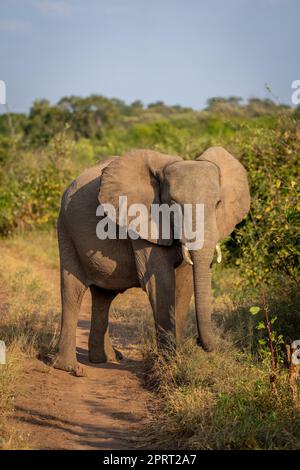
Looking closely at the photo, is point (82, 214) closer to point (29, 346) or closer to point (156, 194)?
point (156, 194)

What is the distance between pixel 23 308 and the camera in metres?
9.91

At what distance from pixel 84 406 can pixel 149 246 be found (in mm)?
1587

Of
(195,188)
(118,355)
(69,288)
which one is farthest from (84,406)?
(195,188)

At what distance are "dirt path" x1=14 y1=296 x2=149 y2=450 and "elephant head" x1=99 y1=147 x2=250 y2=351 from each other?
→ 92cm

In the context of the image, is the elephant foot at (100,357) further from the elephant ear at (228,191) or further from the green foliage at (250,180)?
the green foliage at (250,180)

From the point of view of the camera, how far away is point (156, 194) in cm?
770

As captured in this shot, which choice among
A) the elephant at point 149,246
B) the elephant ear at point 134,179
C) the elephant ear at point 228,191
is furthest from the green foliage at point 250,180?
the elephant ear at point 134,179

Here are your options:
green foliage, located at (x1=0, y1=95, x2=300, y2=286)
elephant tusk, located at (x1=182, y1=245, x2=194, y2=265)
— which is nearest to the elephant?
elephant tusk, located at (x1=182, y1=245, x2=194, y2=265)

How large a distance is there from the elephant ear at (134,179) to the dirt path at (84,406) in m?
1.52

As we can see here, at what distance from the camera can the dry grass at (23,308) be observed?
6702 mm

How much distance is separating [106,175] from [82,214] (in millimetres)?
474

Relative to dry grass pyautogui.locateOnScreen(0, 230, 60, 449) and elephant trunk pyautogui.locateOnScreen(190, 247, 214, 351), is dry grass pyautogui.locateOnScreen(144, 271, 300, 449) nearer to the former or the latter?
elephant trunk pyautogui.locateOnScreen(190, 247, 214, 351)
